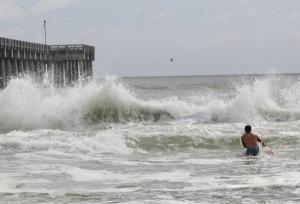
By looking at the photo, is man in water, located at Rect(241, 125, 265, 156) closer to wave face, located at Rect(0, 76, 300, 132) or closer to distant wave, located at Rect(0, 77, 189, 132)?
wave face, located at Rect(0, 76, 300, 132)

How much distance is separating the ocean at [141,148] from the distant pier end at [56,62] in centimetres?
2212

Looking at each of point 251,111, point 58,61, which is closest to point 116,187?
point 251,111

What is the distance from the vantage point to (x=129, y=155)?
47.0 ft

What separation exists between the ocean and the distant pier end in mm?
22119

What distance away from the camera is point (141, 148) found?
631 inches

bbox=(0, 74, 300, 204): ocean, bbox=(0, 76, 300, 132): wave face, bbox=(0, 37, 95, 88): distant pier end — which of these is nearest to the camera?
bbox=(0, 74, 300, 204): ocean

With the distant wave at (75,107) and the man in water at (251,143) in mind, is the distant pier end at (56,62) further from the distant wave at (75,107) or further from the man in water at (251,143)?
the man in water at (251,143)

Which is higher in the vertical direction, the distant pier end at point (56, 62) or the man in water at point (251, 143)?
the distant pier end at point (56, 62)

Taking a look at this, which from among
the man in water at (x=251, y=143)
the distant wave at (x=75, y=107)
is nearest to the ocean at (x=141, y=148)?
the distant wave at (x=75, y=107)

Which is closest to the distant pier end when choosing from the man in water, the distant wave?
the distant wave

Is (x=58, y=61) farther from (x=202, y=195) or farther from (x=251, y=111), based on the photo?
(x=202, y=195)

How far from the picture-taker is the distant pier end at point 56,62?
1804 inches

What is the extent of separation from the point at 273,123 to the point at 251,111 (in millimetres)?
1340

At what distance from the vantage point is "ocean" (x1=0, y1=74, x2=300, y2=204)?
29.6 feet
